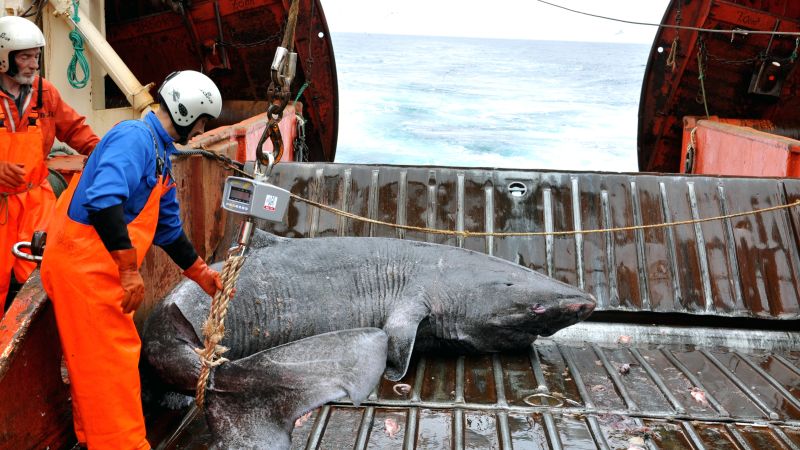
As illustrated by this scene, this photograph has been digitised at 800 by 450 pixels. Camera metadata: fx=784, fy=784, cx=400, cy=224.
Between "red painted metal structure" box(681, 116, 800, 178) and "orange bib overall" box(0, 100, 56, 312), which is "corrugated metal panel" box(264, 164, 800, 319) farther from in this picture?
"orange bib overall" box(0, 100, 56, 312)

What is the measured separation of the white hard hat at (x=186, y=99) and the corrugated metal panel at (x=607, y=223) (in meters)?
2.66

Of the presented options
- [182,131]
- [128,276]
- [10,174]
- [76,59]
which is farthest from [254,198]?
[76,59]

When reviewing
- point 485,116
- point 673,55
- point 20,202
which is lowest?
point 485,116

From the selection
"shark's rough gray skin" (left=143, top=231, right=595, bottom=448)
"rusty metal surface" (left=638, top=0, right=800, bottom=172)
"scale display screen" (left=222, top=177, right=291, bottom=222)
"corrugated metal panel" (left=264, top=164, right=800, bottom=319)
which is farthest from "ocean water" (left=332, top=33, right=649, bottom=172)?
Answer: "scale display screen" (left=222, top=177, right=291, bottom=222)

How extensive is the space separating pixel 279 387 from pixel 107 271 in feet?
3.01

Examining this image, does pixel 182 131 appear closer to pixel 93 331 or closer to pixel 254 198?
pixel 254 198

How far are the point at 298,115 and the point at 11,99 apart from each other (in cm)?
655

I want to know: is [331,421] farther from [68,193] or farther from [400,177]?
[400,177]

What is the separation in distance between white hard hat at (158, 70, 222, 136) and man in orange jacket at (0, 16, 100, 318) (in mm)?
1467

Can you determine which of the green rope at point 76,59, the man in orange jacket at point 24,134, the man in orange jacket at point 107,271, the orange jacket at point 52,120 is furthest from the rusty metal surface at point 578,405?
the green rope at point 76,59

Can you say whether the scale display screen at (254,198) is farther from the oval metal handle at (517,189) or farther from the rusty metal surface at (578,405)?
the oval metal handle at (517,189)

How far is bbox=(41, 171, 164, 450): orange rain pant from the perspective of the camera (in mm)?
3361

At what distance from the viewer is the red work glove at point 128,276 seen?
3.26 metres

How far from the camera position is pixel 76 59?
321 inches
